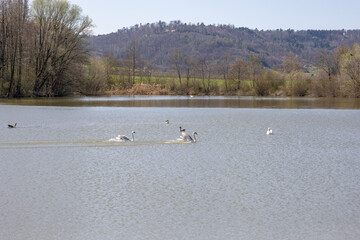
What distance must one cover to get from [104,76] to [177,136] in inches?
1962

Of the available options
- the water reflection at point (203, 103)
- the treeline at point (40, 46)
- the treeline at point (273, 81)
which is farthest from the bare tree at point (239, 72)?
the treeline at point (40, 46)

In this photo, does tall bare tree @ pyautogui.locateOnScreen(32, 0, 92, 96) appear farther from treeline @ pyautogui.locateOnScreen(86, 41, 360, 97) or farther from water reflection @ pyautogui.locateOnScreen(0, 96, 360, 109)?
treeline @ pyautogui.locateOnScreen(86, 41, 360, 97)

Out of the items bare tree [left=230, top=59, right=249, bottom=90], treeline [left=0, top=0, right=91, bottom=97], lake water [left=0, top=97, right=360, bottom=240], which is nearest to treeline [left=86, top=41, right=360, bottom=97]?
bare tree [left=230, top=59, right=249, bottom=90]

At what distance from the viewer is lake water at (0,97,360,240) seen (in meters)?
7.56

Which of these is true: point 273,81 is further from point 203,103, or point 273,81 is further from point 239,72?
point 203,103

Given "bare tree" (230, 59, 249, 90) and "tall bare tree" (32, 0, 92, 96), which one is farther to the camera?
"bare tree" (230, 59, 249, 90)

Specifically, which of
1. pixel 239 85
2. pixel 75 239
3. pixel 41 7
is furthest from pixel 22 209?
pixel 239 85

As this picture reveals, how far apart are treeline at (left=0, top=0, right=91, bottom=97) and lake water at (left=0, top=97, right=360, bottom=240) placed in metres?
31.9

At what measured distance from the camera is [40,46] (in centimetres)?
5100

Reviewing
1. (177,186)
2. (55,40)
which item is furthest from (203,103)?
(177,186)

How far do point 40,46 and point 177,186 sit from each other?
45.0 metres

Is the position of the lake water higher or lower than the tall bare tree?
lower

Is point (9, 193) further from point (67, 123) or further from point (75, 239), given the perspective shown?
point (67, 123)

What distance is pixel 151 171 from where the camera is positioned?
12.0 m
